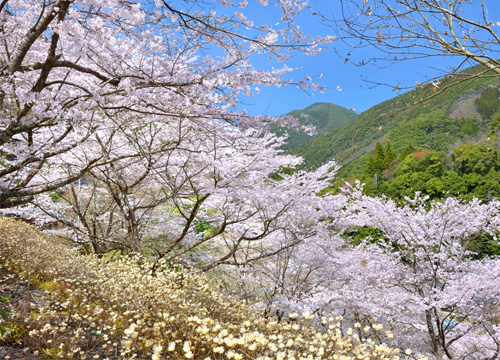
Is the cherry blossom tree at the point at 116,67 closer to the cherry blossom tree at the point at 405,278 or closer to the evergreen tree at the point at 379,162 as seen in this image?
the cherry blossom tree at the point at 405,278

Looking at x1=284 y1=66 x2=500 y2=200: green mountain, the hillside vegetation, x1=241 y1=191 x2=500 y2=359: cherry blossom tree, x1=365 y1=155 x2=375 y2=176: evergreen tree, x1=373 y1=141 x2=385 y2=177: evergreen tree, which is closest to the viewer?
the hillside vegetation

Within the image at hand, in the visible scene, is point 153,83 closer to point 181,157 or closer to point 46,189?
point 46,189

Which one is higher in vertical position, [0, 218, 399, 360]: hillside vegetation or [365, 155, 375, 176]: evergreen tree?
[365, 155, 375, 176]: evergreen tree

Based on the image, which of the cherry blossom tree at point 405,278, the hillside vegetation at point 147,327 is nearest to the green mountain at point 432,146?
the cherry blossom tree at point 405,278

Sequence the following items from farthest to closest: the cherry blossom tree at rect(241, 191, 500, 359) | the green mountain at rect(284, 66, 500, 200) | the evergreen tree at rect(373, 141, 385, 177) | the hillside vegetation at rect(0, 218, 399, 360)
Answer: the evergreen tree at rect(373, 141, 385, 177) < the cherry blossom tree at rect(241, 191, 500, 359) < the green mountain at rect(284, 66, 500, 200) < the hillside vegetation at rect(0, 218, 399, 360)

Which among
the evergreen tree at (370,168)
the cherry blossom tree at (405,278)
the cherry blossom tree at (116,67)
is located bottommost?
the cherry blossom tree at (405,278)

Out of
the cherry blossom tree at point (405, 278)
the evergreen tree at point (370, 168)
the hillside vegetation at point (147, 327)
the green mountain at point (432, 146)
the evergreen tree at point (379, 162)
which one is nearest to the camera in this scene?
the hillside vegetation at point (147, 327)

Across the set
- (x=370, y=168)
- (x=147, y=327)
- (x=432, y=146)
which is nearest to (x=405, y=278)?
(x=147, y=327)

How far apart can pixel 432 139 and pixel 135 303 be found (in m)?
37.9

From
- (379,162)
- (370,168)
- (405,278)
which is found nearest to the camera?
(405,278)

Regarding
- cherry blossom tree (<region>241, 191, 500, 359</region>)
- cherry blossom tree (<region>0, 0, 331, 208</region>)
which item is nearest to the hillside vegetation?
cherry blossom tree (<region>0, 0, 331, 208</region>)

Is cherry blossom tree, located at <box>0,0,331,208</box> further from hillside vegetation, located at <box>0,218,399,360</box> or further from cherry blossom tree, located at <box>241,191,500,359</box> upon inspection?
cherry blossom tree, located at <box>241,191,500,359</box>

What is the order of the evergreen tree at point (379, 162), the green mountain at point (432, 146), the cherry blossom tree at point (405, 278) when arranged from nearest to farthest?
the green mountain at point (432, 146) < the cherry blossom tree at point (405, 278) < the evergreen tree at point (379, 162)

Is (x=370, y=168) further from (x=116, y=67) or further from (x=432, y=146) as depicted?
(x=116, y=67)
